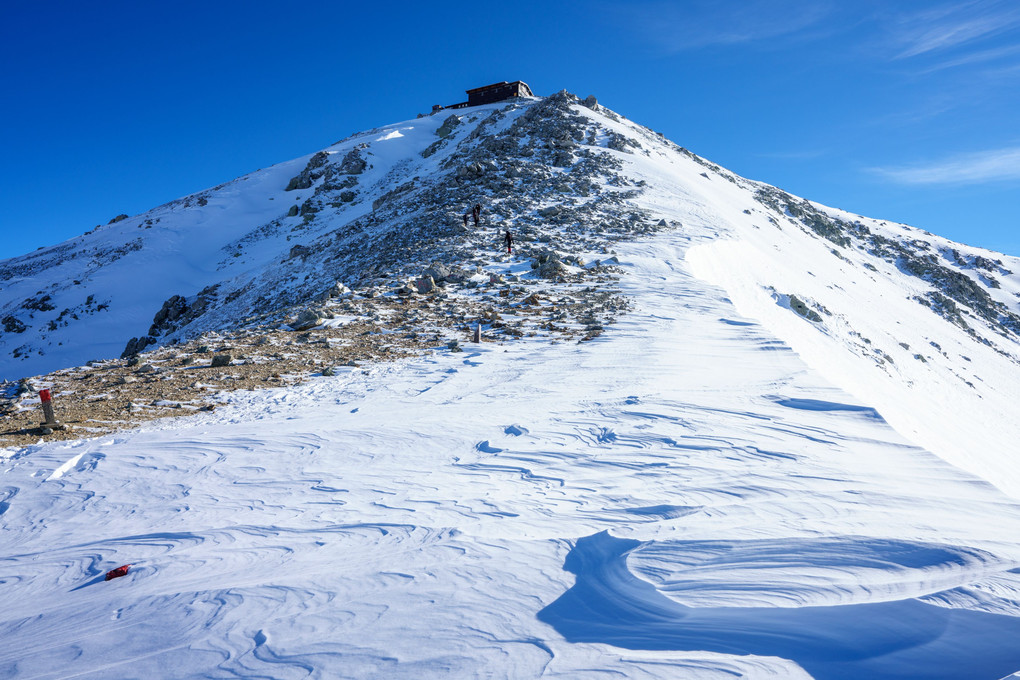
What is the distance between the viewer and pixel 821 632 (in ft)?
9.81

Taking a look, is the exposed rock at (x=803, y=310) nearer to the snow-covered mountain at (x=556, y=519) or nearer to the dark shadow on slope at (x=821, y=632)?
the snow-covered mountain at (x=556, y=519)

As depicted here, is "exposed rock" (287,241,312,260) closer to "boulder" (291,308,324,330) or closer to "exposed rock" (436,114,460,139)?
"boulder" (291,308,324,330)

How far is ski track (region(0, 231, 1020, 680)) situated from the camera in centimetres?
296

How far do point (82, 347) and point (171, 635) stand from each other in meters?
28.7

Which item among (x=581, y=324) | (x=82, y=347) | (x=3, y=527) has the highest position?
(x=82, y=347)

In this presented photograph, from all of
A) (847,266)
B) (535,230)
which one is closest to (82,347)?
(535,230)

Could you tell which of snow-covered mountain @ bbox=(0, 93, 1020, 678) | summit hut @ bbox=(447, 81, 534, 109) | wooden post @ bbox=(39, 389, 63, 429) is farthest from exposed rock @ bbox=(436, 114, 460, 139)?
wooden post @ bbox=(39, 389, 63, 429)

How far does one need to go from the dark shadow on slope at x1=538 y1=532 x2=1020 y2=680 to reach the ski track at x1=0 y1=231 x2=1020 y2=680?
0.01 meters

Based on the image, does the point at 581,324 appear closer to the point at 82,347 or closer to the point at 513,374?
the point at 513,374

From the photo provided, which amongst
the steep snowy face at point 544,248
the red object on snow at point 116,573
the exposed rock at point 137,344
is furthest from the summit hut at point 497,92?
the red object on snow at point 116,573

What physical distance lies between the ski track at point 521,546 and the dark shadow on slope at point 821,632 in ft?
0.04

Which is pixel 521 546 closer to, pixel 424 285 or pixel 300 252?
pixel 424 285

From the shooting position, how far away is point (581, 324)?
13.3 metres

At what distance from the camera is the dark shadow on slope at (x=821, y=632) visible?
271 centimetres
